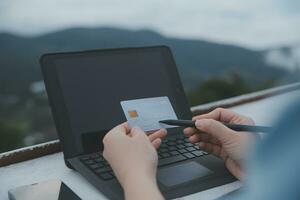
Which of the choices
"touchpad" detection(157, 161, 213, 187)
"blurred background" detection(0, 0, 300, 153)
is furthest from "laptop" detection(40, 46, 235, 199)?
"blurred background" detection(0, 0, 300, 153)

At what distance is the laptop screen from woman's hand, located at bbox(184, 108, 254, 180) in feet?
0.29

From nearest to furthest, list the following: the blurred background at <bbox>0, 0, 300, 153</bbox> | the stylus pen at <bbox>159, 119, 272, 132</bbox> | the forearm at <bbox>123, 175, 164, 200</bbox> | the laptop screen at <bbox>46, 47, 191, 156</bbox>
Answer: the forearm at <bbox>123, 175, 164, 200</bbox>
the stylus pen at <bbox>159, 119, 272, 132</bbox>
the laptop screen at <bbox>46, 47, 191, 156</bbox>
the blurred background at <bbox>0, 0, 300, 153</bbox>

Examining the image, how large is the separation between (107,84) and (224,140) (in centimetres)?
24

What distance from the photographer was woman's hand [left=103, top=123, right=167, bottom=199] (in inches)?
19.3

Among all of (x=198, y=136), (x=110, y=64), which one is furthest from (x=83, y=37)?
(x=198, y=136)

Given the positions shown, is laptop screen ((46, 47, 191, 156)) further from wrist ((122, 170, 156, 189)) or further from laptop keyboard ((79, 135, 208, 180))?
wrist ((122, 170, 156, 189))

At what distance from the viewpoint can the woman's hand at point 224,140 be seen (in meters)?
0.62

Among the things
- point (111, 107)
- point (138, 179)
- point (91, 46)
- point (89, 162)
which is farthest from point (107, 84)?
point (91, 46)

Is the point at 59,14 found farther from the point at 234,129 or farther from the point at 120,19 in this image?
the point at 234,129

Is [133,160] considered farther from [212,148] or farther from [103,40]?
[103,40]

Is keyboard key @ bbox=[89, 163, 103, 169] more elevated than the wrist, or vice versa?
the wrist

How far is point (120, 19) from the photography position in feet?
6.81

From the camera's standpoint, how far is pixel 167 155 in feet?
2.23

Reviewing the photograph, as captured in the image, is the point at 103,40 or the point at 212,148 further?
the point at 103,40
